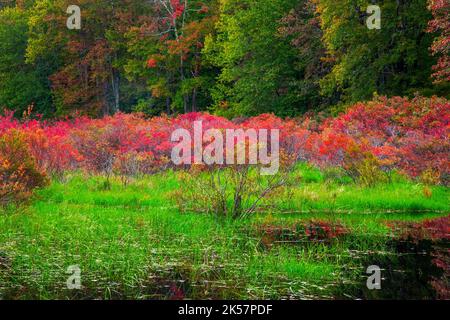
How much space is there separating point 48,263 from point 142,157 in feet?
22.7

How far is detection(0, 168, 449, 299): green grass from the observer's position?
23.4ft

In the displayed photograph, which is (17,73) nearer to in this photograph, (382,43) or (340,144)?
(382,43)

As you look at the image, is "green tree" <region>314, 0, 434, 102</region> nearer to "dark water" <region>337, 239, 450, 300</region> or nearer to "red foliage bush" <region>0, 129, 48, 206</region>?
"red foliage bush" <region>0, 129, 48, 206</region>

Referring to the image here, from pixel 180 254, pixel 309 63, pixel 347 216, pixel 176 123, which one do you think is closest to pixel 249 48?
pixel 309 63

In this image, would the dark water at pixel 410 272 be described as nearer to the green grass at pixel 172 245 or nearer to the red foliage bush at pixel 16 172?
the green grass at pixel 172 245

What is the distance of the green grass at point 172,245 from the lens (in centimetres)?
712

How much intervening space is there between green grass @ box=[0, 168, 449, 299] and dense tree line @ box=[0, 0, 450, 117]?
6.04m

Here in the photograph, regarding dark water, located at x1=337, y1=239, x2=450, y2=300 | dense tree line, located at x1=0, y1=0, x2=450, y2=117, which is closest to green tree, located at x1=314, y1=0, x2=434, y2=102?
dense tree line, located at x1=0, y1=0, x2=450, y2=117

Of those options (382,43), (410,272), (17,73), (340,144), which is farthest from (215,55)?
(410,272)

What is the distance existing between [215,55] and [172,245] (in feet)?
81.7

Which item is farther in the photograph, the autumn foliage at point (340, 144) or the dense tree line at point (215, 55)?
the dense tree line at point (215, 55)

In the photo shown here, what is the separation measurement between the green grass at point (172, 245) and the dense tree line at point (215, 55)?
604cm

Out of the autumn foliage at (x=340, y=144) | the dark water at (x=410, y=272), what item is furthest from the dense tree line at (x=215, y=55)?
the dark water at (x=410, y=272)

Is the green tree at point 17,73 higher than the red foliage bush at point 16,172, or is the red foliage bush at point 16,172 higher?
the green tree at point 17,73
